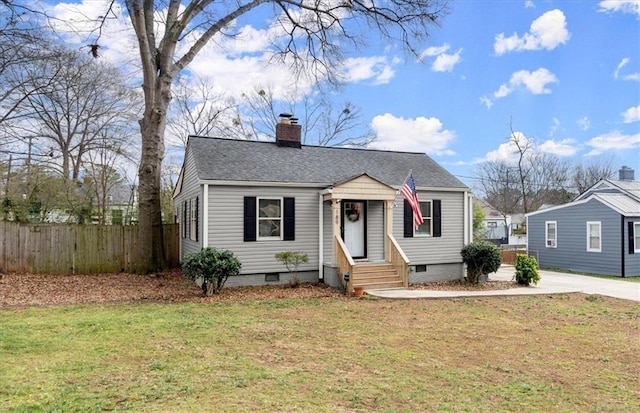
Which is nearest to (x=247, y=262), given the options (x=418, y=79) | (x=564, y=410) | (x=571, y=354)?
(x=571, y=354)

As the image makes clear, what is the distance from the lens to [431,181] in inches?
533

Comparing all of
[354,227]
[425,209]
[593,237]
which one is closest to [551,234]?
[593,237]

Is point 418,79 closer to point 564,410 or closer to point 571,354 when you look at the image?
point 571,354

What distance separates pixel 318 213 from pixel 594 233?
12.7m

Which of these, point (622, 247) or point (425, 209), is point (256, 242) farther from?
point (622, 247)

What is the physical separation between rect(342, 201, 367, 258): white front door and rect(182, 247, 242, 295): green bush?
12.6 ft

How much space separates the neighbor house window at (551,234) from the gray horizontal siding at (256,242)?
12986 millimetres

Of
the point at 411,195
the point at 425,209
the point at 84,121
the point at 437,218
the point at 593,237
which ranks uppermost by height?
the point at 84,121

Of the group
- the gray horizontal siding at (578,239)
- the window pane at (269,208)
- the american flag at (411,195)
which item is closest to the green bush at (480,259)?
the american flag at (411,195)

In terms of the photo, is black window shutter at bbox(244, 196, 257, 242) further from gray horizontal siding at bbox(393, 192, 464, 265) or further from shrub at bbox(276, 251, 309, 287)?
gray horizontal siding at bbox(393, 192, 464, 265)

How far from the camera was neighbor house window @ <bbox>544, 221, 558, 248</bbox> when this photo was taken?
19.0 m

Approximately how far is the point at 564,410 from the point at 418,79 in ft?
50.5

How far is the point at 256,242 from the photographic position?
11344 mm

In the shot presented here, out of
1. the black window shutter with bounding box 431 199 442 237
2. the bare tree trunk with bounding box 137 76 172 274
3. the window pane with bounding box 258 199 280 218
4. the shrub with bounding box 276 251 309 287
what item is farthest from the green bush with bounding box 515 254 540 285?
the bare tree trunk with bounding box 137 76 172 274
